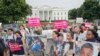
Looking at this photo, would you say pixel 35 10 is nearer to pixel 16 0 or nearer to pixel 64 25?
pixel 16 0

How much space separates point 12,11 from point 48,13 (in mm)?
91432

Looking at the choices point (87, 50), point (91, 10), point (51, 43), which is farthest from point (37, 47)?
point (91, 10)

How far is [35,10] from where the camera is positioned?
15825cm

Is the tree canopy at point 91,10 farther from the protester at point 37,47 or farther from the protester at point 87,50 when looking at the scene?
the protester at point 87,50

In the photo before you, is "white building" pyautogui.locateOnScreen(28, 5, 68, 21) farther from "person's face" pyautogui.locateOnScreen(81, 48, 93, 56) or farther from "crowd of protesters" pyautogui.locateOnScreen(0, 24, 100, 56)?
"person's face" pyautogui.locateOnScreen(81, 48, 93, 56)

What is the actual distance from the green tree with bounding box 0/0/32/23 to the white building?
8152 cm

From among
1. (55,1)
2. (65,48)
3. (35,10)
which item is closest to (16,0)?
(65,48)

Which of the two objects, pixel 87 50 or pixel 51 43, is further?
pixel 51 43

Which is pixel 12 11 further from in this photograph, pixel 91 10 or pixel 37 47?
pixel 37 47

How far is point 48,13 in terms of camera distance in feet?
518

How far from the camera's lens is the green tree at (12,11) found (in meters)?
66.1

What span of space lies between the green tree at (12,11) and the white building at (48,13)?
267ft

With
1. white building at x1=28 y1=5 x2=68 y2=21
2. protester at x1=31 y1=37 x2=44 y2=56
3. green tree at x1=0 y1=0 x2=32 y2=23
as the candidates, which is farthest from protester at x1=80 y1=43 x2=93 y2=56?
white building at x1=28 y1=5 x2=68 y2=21

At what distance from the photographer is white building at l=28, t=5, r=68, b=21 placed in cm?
15475
